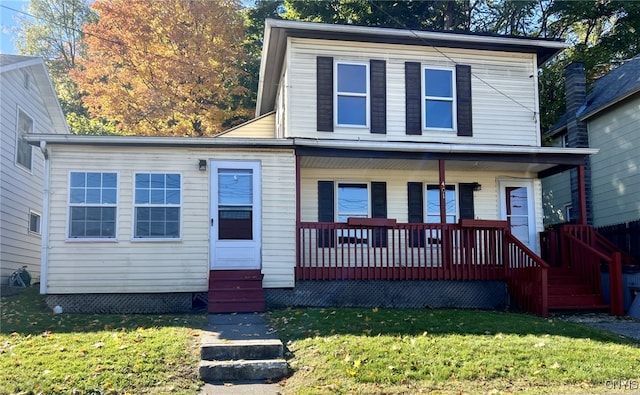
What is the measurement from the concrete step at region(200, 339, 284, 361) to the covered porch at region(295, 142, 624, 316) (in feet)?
14.0

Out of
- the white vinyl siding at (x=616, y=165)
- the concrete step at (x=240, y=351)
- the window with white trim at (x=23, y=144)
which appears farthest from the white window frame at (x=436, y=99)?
the window with white trim at (x=23, y=144)

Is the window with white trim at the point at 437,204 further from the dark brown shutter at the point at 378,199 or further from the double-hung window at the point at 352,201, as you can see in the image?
the double-hung window at the point at 352,201

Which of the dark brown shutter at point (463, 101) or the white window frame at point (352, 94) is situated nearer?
the white window frame at point (352, 94)

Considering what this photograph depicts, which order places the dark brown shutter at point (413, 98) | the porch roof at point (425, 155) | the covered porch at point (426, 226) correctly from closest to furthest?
the covered porch at point (426, 226), the porch roof at point (425, 155), the dark brown shutter at point (413, 98)

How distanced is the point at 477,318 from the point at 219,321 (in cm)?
427

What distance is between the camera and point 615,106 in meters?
16.8

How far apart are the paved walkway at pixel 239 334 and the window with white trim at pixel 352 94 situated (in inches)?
214

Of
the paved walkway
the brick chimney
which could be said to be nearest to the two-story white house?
the paved walkway

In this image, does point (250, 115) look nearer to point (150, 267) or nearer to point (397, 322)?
point (150, 267)

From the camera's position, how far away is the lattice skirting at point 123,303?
1105cm

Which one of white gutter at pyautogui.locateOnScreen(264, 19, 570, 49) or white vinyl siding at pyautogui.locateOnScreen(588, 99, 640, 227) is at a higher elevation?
white gutter at pyautogui.locateOnScreen(264, 19, 570, 49)

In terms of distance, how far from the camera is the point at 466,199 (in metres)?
14.7

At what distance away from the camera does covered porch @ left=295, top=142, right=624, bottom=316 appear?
39.2ft

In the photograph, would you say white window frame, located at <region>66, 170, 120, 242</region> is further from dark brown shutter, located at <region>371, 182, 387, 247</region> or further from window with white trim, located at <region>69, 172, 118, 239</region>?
dark brown shutter, located at <region>371, 182, 387, 247</region>
